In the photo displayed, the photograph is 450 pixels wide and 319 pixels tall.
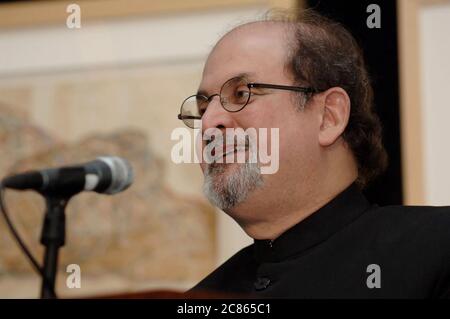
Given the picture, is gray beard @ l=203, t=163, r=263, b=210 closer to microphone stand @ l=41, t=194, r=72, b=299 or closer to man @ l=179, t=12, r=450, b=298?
man @ l=179, t=12, r=450, b=298

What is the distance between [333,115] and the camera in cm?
176

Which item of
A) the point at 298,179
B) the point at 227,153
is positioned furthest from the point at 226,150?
the point at 298,179

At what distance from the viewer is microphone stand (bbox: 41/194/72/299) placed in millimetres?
1432

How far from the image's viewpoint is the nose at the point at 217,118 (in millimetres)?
1646

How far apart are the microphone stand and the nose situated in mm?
362

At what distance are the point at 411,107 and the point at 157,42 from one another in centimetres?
95

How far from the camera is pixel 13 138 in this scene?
2.69m

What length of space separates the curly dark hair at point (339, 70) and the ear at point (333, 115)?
0.03 m

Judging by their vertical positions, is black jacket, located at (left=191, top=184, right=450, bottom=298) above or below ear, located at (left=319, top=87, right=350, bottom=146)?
→ below

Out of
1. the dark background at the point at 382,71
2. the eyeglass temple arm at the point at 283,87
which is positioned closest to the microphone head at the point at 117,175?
the eyeglass temple arm at the point at 283,87

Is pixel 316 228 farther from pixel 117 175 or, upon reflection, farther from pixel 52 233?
pixel 52 233

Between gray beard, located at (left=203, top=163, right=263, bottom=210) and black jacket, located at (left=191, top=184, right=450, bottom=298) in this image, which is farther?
gray beard, located at (left=203, top=163, right=263, bottom=210)

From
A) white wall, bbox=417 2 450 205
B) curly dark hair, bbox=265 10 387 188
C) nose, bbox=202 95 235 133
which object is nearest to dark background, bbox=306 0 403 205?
white wall, bbox=417 2 450 205
